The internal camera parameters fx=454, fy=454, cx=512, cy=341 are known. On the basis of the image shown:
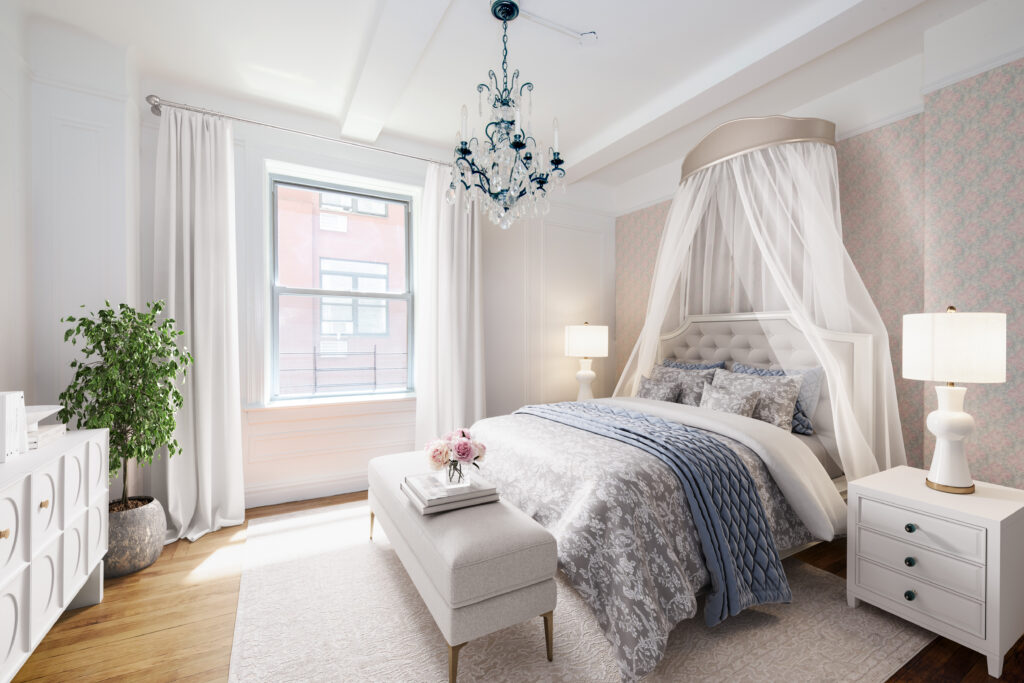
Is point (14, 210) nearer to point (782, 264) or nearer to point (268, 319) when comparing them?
point (268, 319)

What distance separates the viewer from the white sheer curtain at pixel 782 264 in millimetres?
2572

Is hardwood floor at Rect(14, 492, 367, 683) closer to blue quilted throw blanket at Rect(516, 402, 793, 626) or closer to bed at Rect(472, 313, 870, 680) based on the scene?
bed at Rect(472, 313, 870, 680)

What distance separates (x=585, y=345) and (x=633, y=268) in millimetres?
1133

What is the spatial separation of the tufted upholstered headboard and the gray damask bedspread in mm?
859

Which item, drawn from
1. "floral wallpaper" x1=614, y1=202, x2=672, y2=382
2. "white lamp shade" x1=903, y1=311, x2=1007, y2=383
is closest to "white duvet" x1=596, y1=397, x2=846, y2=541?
"white lamp shade" x1=903, y1=311, x2=1007, y2=383

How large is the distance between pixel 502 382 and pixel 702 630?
2823 mm

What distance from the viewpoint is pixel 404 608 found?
2.16m

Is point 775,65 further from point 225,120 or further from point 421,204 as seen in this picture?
point 225,120

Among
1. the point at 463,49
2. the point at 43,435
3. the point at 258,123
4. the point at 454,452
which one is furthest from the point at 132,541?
the point at 463,49

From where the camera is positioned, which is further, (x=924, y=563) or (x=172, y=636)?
(x=172, y=636)

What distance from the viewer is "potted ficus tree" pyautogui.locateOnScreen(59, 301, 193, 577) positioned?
235cm

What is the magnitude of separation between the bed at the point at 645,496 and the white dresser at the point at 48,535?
1815 millimetres

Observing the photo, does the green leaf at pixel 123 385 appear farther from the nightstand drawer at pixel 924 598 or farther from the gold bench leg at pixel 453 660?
the nightstand drawer at pixel 924 598

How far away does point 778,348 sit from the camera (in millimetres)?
3207
